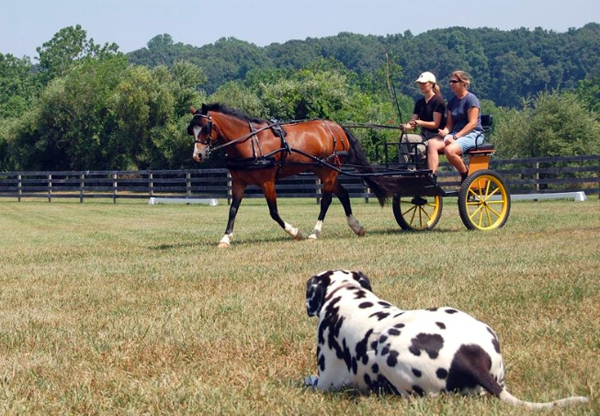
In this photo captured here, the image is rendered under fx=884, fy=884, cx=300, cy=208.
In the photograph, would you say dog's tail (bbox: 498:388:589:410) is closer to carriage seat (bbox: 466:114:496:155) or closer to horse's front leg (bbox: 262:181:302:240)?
horse's front leg (bbox: 262:181:302:240)

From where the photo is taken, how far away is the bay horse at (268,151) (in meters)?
11.9

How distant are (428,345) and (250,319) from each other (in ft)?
8.20

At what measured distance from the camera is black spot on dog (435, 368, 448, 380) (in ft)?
11.1

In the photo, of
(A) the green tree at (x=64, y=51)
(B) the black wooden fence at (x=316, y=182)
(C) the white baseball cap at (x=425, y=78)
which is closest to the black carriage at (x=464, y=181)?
(C) the white baseball cap at (x=425, y=78)

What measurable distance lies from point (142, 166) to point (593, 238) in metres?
48.4

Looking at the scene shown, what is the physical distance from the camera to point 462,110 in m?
12.0

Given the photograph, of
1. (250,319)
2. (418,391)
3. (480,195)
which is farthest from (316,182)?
(418,391)

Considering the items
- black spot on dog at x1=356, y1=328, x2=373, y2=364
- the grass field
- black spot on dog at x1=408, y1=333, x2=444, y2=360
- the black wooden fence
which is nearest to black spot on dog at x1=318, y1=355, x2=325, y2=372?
the grass field

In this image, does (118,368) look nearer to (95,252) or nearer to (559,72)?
(95,252)

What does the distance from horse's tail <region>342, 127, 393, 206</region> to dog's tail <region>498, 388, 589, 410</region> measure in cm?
909

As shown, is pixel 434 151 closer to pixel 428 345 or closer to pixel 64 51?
pixel 428 345

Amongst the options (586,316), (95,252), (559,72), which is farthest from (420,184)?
(559,72)

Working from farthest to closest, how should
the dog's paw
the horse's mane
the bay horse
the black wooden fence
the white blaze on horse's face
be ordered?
the black wooden fence < the horse's mane < the bay horse < the white blaze on horse's face < the dog's paw

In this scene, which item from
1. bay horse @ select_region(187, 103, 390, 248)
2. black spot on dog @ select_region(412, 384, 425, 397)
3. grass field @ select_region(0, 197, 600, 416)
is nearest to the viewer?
black spot on dog @ select_region(412, 384, 425, 397)
